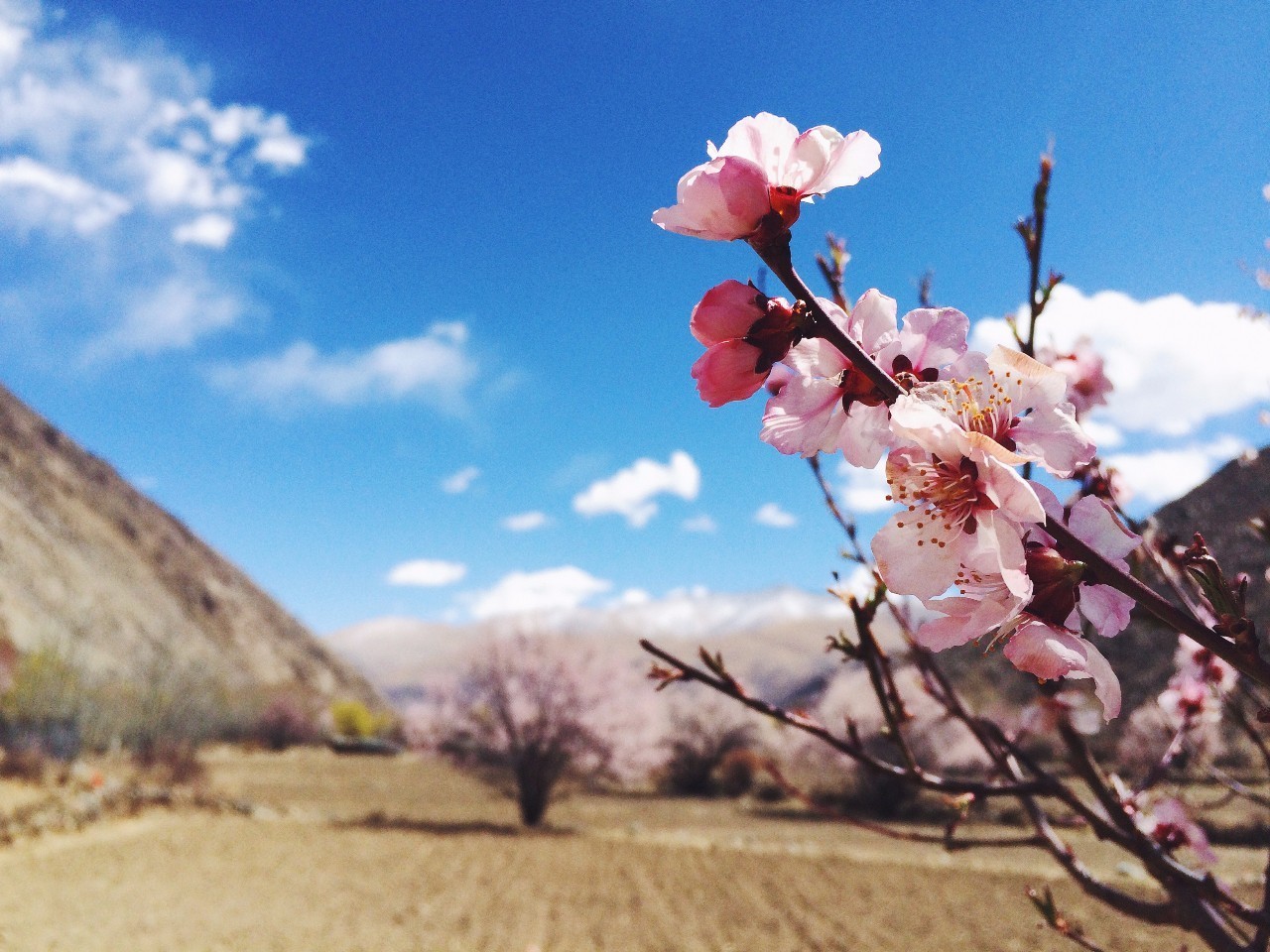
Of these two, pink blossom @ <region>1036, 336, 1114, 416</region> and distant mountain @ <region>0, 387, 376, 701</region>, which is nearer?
pink blossom @ <region>1036, 336, 1114, 416</region>

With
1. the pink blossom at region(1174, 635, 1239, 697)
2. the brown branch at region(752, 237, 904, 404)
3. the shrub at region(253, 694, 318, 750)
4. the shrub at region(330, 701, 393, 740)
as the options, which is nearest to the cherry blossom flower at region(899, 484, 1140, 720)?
the brown branch at region(752, 237, 904, 404)

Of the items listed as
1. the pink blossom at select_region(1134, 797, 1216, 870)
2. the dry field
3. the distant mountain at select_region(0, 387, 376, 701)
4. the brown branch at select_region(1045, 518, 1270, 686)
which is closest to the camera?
the brown branch at select_region(1045, 518, 1270, 686)

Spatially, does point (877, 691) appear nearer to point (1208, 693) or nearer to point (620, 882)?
point (1208, 693)

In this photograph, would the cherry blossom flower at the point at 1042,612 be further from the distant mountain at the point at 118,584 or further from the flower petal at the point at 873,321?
the distant mountain at the point at 118,584

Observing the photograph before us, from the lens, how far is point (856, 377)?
71 centimetres

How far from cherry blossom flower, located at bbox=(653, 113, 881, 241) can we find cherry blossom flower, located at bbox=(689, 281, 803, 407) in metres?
0.05

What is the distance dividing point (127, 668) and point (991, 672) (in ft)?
125

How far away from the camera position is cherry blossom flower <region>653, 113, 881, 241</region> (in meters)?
0.64

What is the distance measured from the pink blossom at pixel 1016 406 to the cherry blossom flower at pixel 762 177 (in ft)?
0.63

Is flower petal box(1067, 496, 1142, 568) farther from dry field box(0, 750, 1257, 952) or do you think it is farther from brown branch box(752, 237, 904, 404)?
dry field box(0, 750, 1257, 952)

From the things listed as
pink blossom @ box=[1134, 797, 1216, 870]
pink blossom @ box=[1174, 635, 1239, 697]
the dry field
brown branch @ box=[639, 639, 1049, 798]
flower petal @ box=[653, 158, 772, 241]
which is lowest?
the dry field

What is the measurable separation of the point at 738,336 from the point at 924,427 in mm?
175

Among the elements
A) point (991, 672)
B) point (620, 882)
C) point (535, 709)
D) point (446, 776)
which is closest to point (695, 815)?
point (535, 709)

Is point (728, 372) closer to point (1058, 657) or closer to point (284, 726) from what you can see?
point (1058, 657)
